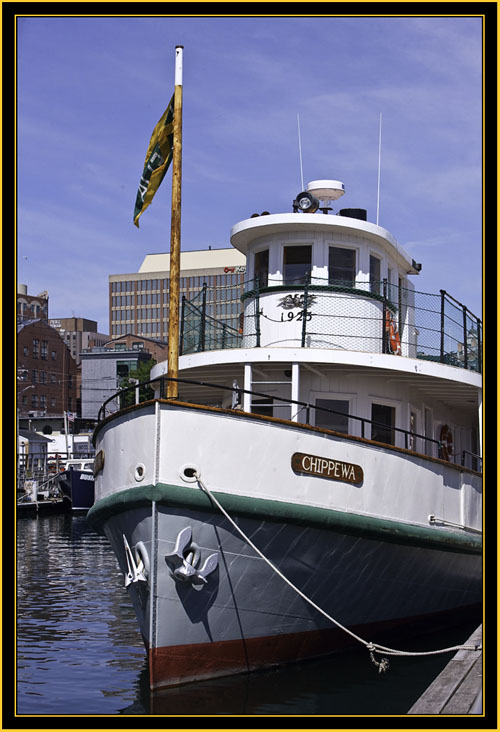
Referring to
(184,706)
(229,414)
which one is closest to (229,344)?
(229,414)

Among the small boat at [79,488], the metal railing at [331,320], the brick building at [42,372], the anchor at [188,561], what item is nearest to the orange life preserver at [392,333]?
the metal railing at [331,320]

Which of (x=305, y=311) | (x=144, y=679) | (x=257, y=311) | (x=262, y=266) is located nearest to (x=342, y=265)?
(x=262, y=266)

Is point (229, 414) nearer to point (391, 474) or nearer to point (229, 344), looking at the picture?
point (391, 474)

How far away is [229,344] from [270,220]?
79.9 inches

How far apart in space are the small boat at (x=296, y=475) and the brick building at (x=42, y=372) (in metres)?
69.4

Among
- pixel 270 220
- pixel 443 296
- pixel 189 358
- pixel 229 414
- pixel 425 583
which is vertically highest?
pixel 270 220

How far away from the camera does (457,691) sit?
785 cm

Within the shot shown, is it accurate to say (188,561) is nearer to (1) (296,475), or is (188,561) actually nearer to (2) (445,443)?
(1) (296,475)

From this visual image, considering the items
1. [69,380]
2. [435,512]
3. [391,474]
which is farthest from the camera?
[69,380]

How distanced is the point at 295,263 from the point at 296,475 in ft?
14.7

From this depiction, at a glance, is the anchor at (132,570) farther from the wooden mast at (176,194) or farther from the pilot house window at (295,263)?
the pilot house window at (295,263)

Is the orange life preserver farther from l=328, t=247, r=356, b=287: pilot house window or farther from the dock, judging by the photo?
the dock

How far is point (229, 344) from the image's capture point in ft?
45.7

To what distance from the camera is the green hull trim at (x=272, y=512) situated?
953cm
